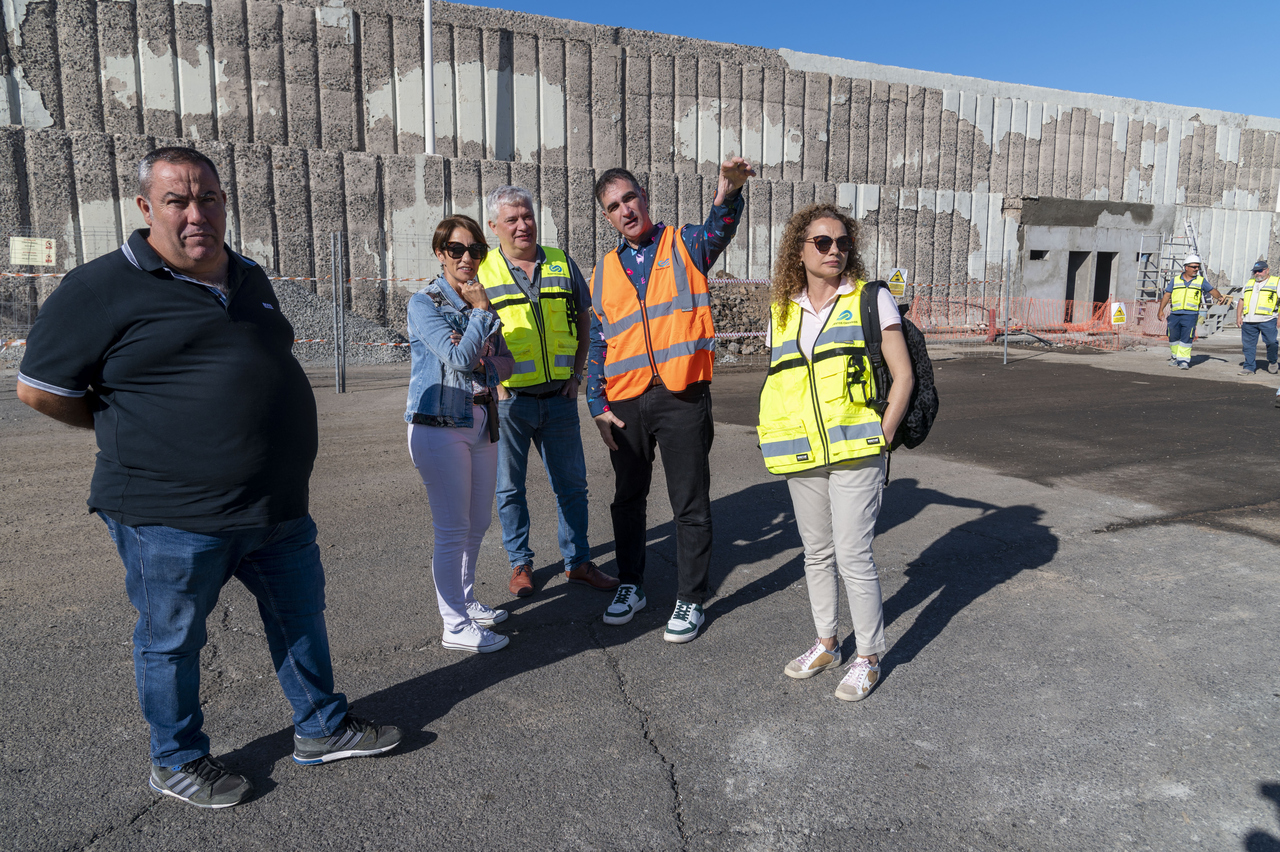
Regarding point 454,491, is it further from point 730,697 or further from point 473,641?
point 730,697

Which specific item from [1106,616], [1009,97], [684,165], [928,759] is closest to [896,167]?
[1009,97]

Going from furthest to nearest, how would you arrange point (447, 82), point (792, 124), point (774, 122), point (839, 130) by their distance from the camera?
1. point (839, 130)
2. point (792, 124)
3. point (774, 122)
4. point (447, 82)

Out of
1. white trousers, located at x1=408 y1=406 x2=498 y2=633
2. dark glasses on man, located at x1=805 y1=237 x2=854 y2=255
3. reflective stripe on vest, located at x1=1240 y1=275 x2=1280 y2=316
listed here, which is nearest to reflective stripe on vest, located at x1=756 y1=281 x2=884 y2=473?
dark glasses on man, located at x1=805 y1=237 x2=854 y2=255

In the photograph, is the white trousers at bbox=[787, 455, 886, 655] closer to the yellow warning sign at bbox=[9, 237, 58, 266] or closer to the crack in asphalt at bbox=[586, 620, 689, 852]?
the crack in asphalt at bbox=[586, 620, 689, 852]

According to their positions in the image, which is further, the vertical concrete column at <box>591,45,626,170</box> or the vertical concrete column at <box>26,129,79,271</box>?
the vertical concrete column at <box>591,45,626,170</box>

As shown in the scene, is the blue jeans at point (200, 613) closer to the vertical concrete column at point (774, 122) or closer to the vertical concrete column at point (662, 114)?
the vertical concrete column at point (662, 114)

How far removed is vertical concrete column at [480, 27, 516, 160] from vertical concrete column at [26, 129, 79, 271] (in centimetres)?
647

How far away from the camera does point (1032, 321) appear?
20.7 metres

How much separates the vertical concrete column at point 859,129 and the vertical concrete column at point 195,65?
12.7 meters

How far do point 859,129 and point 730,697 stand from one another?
57.8 feet

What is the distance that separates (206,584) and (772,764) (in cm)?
188

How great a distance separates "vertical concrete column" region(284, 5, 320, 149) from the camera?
43.7ft

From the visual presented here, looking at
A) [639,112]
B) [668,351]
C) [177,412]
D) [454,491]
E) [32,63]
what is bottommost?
[454,491]

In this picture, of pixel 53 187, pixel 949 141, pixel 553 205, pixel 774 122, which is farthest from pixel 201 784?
pixel 949 141
